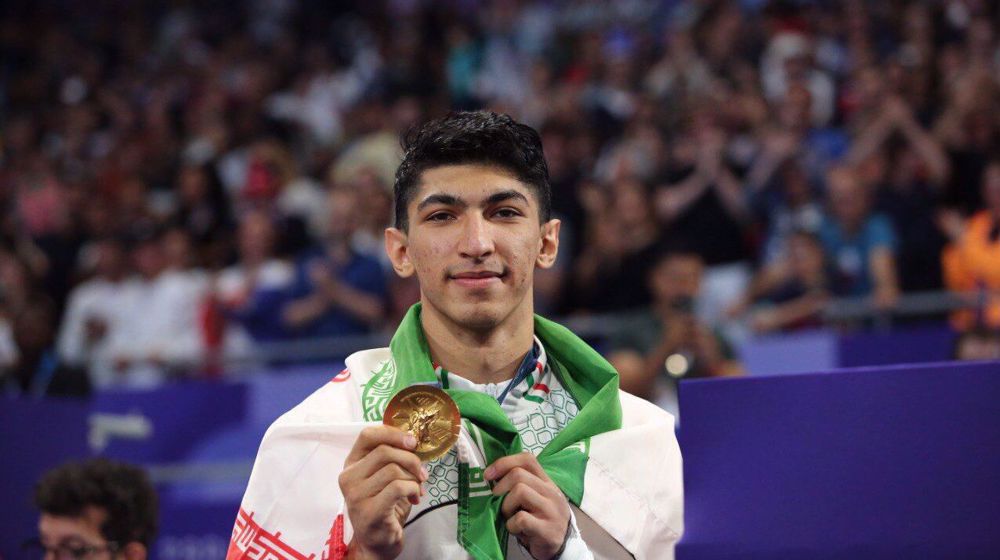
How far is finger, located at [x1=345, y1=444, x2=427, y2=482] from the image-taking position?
8.80 feet

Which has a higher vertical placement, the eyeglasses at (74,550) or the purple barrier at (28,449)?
the purple barrier at (28,449)

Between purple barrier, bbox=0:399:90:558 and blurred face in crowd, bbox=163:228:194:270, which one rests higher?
blurred face in crowd, bbox=163:228:194:270

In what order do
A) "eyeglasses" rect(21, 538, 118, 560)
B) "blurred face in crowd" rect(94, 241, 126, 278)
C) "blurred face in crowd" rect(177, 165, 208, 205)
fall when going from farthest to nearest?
"blurred face in crowd" rect(177, 165, 208, 205)
"blurred face in crowd" rect(94, 241, 126, 278)
"eyeglasses" rect(21, 538, 118, 560)

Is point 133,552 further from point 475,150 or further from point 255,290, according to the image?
point 255,290

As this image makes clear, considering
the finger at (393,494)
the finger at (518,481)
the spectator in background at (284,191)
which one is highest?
the spectator in background at (284,191)

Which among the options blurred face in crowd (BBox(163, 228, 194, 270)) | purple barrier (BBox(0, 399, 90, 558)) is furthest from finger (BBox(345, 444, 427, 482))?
blurred face in crowd (BBox(163, 228, 194, 270))

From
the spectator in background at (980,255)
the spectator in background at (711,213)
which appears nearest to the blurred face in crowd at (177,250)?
the spectator in background at (711,213)

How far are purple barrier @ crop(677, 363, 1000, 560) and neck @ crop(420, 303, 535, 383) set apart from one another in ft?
1.36

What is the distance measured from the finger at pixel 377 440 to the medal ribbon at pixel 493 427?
23 centimetres

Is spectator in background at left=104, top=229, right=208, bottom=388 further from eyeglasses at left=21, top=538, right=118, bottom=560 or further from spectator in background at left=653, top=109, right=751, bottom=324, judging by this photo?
eyeglasses at left=21, top=538, right=118, bottom=560

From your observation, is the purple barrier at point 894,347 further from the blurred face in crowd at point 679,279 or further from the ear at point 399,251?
the ear at point 399,251

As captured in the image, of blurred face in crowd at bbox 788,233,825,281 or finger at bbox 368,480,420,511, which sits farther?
blurred face in crowd at bbox 788,233,825,281

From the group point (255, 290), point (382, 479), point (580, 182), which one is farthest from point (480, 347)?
point (580, 182)

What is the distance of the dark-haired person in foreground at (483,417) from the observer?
293cm
